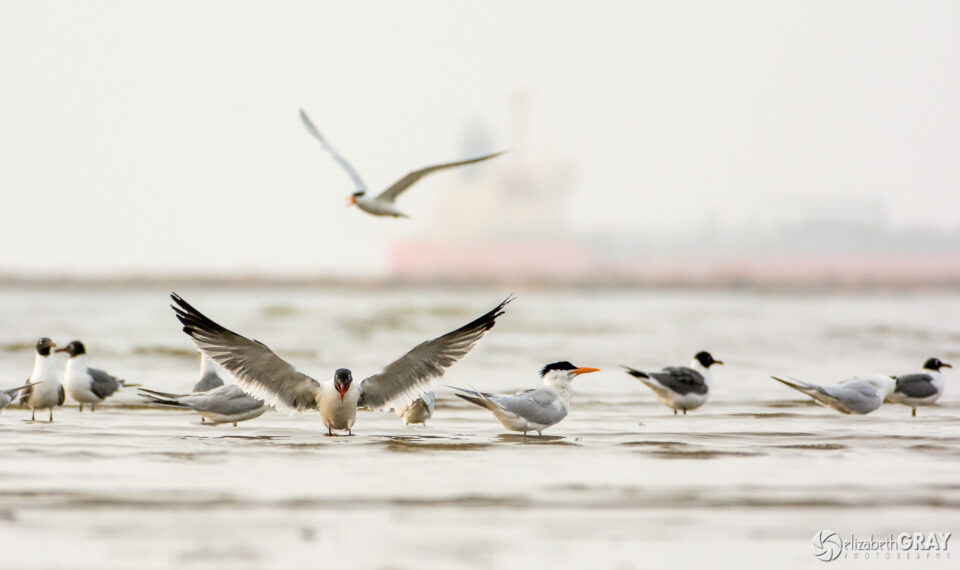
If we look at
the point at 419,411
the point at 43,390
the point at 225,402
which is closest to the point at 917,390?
the point at 419,411

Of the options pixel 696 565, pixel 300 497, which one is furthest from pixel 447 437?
pixel 696 565

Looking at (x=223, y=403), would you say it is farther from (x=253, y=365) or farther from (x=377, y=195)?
(x=377, y=195)

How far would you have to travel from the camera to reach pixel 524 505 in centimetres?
748

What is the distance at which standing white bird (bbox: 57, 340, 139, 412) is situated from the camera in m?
12.9

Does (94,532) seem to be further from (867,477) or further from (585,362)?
(585,362)

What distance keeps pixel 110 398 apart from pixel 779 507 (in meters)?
9.15

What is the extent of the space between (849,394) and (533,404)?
3.48 meters

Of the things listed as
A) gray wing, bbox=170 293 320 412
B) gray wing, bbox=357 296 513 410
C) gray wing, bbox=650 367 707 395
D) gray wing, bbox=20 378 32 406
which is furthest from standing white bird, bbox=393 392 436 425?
gray wing, bbox=20 378 32 406

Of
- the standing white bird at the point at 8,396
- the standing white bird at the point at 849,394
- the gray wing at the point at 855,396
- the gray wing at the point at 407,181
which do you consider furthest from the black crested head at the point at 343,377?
the gray wing at the point at 407,181

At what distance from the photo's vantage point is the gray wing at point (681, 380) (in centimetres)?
1280

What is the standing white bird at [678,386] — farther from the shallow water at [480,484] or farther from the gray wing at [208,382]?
the gray wing at [208,382]

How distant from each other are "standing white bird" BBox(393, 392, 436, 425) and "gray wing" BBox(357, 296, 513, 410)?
2.20 ft

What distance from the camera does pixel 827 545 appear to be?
6.52 meters

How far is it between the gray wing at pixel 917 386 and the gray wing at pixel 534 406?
4.05 metres
